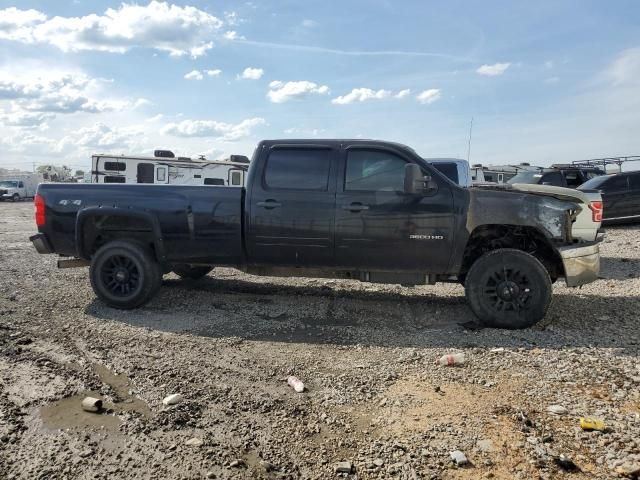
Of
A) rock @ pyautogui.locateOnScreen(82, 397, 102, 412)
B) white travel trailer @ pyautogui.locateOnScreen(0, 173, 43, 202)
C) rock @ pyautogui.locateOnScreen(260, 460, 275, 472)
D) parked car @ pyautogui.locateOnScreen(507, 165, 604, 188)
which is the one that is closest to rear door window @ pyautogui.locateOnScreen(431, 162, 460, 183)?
parked car @ pyautogui.locateOnScreen(507, 165, 604, 188)

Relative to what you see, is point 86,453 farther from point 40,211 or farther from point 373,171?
point 40,211

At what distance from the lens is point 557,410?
347 centimetres

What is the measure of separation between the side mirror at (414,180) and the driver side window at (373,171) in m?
0.19

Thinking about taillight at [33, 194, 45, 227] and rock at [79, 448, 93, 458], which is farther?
taillight at [33, 194, 45, 227]

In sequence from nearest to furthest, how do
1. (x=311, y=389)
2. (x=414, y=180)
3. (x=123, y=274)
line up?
(x=311, y=389)
(x=414, y=180)
(x=123, y=274)

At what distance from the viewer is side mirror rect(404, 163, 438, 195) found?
17.4ft

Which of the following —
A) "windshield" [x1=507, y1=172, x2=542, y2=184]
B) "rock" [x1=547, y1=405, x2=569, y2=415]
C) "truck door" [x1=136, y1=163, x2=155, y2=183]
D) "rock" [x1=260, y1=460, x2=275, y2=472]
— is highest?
"windshield" [x1=507, y1=172, x2=542, y2=184]

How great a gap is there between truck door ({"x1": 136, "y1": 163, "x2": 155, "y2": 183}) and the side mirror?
14.6m

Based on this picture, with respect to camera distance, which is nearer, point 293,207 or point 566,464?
point 566,464

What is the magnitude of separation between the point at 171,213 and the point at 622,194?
12.2 metres

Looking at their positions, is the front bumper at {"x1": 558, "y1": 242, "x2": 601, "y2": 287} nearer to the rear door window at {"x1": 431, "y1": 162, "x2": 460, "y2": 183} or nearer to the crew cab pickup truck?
the crew cab pickup truck

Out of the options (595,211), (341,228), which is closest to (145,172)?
(341,228)

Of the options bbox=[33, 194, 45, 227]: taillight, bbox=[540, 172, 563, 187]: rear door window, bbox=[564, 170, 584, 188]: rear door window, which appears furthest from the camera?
bbox=[564, 170, 584, 188]: rear door window

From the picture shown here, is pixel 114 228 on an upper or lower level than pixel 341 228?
lower
